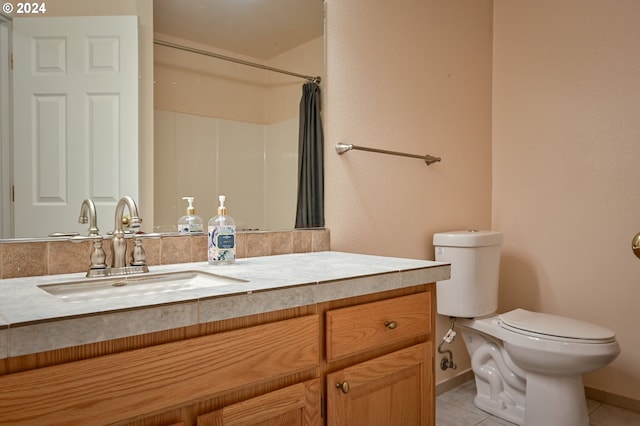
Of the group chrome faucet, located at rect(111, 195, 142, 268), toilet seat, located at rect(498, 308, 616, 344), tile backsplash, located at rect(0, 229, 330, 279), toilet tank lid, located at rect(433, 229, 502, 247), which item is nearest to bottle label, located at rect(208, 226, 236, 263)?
tile backsplash, located at rect(0, 229, 330, 279)

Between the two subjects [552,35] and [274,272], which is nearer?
[274,272]

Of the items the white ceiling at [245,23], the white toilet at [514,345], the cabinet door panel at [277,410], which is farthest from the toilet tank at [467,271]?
the cabinet door panel at [277,410]

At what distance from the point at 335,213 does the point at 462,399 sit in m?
1.23

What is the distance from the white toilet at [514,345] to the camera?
1606 millimetres

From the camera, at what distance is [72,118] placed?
3.70 ft

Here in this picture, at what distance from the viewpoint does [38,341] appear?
0.59m

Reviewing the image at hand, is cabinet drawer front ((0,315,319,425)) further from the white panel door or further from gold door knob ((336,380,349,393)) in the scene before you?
the white panel door

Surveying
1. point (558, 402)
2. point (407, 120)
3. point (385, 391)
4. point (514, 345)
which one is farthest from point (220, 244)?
point (558, 402)

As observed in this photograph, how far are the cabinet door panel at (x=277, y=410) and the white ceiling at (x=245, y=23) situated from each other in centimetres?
111

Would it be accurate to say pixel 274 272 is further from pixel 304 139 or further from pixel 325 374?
pixel 304 139

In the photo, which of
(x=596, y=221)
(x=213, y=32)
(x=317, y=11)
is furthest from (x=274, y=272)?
(x=596, y=221)

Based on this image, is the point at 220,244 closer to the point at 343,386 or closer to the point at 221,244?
the point at 221,244

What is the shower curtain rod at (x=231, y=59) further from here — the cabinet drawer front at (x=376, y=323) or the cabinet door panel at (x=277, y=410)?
the cabinet door panel at (x=277, y=410)

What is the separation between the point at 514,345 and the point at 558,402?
27 centimetres
